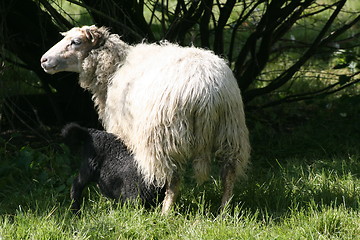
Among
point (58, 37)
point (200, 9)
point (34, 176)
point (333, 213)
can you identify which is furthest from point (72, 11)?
point (333, 213)

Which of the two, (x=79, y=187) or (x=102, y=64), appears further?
(x=102, y=64)

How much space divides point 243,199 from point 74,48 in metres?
1.58

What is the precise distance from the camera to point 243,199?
4.20 meters

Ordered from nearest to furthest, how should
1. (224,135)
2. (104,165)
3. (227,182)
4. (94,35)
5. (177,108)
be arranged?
(177,108), (224,135), (227,182), (104,165), (94,35)

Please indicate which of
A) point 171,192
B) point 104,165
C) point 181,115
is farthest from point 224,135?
point 104,165

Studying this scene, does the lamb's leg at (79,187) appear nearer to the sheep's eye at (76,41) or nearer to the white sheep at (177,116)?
the white sheep at (177,116)

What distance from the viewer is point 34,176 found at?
479cm

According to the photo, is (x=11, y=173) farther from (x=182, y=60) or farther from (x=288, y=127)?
(x=288, y=127)

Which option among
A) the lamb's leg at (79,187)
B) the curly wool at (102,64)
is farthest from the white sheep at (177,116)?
the lamb's leg at (79,187)

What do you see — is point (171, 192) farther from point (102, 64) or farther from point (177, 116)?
point (102, 64)

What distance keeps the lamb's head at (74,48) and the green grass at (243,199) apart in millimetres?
838

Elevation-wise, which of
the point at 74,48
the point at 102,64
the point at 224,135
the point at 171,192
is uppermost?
the point at 74,48

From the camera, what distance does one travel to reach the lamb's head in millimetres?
4410

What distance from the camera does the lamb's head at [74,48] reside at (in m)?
4.41
